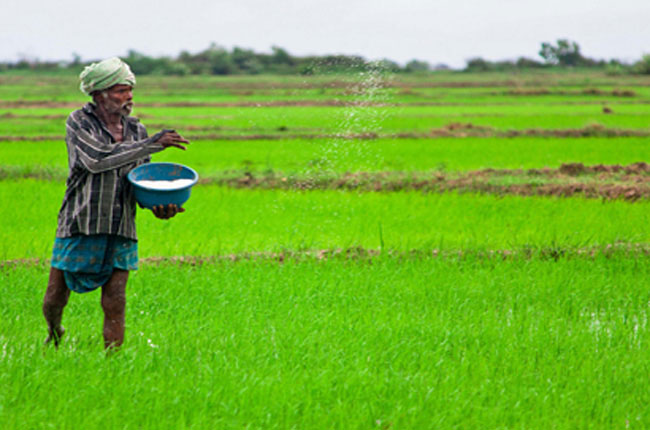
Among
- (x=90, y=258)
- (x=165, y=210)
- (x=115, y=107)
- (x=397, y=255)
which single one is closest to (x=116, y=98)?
(x=115, y=107)

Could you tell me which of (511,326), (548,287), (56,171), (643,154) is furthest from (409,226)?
(643,154)

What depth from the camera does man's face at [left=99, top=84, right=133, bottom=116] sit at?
3238mm

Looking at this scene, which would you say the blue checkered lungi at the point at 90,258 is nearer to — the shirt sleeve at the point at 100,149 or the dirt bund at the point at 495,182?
the shirt sleeve at the point at 100,149

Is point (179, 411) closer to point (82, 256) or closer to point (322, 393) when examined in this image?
point (322, 393)

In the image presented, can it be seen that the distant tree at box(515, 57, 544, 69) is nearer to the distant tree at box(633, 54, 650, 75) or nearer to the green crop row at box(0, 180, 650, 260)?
the distant tree at box(633, 54, 650, 75)

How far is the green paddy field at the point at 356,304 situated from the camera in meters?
2.96

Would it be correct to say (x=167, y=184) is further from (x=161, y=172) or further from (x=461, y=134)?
(x=461, y=134)

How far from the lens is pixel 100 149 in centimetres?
315

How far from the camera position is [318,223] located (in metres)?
6.90

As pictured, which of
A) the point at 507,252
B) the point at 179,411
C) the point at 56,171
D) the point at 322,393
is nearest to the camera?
the point at 179,411

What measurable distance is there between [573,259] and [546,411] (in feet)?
9.80

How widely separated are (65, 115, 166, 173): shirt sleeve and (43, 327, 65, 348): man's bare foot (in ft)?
2.73

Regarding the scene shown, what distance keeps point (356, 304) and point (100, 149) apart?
76.2 inches

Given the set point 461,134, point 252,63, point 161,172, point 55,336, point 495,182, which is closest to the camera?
point 161,172
